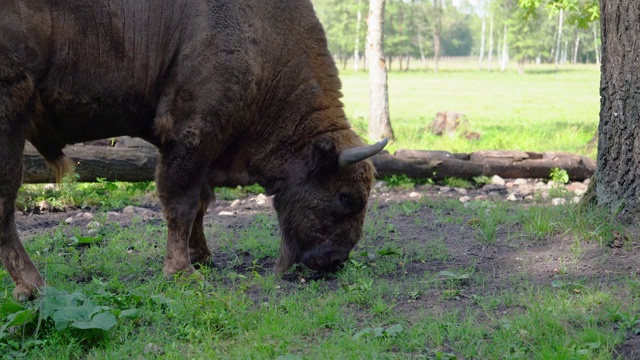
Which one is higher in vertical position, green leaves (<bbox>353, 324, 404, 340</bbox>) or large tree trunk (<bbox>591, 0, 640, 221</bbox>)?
large tree trunk (<bbox>591, 0, 640, 221</bbox>)

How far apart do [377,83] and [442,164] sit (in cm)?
522

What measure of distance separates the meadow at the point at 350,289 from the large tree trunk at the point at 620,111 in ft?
0.77

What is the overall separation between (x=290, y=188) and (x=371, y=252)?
3.40ft

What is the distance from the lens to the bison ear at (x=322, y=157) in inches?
236

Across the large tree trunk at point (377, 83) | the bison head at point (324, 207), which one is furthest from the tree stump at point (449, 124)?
the bison head at point (324, 207)

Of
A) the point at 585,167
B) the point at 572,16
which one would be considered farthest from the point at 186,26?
the point at 572,16

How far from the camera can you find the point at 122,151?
932 centimetres

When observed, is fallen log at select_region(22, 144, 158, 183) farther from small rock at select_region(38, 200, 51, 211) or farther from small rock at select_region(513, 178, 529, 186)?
small rock at select_region(513, 178, 529, 186)

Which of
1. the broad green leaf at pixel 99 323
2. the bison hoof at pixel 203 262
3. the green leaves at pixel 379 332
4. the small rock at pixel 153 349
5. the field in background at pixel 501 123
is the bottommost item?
the field in background at pixel 501 123

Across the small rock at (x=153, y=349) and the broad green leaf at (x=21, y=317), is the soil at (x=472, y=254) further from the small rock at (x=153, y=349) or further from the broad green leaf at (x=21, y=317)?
the broad green leaf at (x=21, y=317)

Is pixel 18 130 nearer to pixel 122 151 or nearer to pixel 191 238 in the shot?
pixel 191 238

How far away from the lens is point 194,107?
223 inches

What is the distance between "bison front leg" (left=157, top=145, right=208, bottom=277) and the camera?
5797 millimetres


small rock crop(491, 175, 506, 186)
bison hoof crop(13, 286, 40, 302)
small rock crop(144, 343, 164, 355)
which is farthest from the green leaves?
small rock crop(491, 175, 506, 186)
